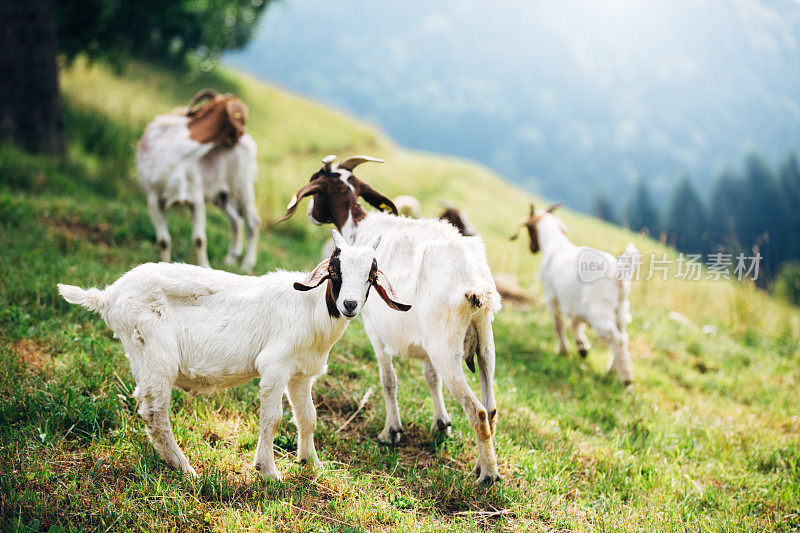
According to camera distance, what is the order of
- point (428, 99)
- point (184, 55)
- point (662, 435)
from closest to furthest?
1. point (662, 435)
2. point (184, 55)
3. point (428, 99)

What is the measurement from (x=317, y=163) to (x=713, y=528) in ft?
44.5

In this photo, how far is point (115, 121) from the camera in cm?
1236

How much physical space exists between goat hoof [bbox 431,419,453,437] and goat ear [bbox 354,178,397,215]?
1956mm

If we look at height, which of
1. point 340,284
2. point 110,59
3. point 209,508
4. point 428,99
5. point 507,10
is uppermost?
point 507,10

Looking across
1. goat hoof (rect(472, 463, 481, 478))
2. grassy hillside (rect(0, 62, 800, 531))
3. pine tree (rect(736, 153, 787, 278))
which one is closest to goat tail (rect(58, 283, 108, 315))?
grassy hillside (rect(0, 62, 800, 531))

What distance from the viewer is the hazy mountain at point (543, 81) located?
59219mm

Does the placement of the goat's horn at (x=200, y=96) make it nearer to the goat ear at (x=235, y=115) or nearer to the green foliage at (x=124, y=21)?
the goat ear at (x=235, y=115)

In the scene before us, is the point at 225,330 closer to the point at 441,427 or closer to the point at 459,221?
the point at 441,427

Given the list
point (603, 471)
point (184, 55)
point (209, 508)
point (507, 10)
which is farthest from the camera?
point (507, 10)

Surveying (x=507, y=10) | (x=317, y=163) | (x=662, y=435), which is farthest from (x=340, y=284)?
(x=507, y=10)

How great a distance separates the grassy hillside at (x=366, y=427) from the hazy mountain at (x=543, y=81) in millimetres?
Answer: 38196

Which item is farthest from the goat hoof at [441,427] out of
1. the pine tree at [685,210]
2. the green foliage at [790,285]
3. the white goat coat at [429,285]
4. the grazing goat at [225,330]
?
the pine tree at [685,210]

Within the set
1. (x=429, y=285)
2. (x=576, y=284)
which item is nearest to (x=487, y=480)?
(x=429, y=285)

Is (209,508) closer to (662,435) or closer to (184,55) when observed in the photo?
(662,435)
